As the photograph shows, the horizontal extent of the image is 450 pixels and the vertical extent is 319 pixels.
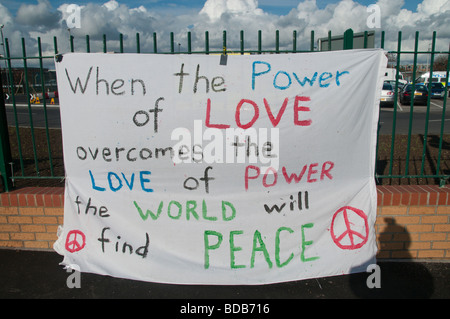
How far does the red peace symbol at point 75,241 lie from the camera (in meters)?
2.92

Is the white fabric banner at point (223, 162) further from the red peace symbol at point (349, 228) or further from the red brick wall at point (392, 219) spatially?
the red brick wall at point (392, 219)

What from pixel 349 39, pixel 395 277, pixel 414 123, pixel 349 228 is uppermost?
pixel 349 39

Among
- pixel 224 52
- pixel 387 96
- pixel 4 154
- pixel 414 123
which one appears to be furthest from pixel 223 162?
pixel 387 96

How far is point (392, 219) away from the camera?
309cm

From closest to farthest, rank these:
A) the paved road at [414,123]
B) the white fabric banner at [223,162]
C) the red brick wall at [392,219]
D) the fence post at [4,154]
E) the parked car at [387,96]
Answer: the white fabric banner at [223,162] < the red brick wall at [392,219] < the fence post at [4,154] < the paved road at [414,123] < the parked car at [387,96]

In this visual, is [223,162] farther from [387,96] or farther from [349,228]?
[387,96]

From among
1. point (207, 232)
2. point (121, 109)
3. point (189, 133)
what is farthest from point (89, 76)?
point (207, 232)

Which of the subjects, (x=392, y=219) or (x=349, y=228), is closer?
(x=349, y=228)

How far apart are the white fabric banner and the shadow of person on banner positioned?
0.58ft

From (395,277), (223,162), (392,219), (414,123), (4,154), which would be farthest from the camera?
(414,123)

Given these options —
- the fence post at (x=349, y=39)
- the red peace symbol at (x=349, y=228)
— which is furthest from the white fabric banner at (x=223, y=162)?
the fence post at (x=349, y=39)

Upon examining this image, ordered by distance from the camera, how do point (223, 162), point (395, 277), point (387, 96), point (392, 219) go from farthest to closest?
1. point (387, 96)
2. point (392, 219)
3. point (395, 277)
4. point (223, 162)

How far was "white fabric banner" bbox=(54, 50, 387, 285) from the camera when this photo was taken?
268 centimetres

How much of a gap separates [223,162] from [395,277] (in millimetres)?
1782
